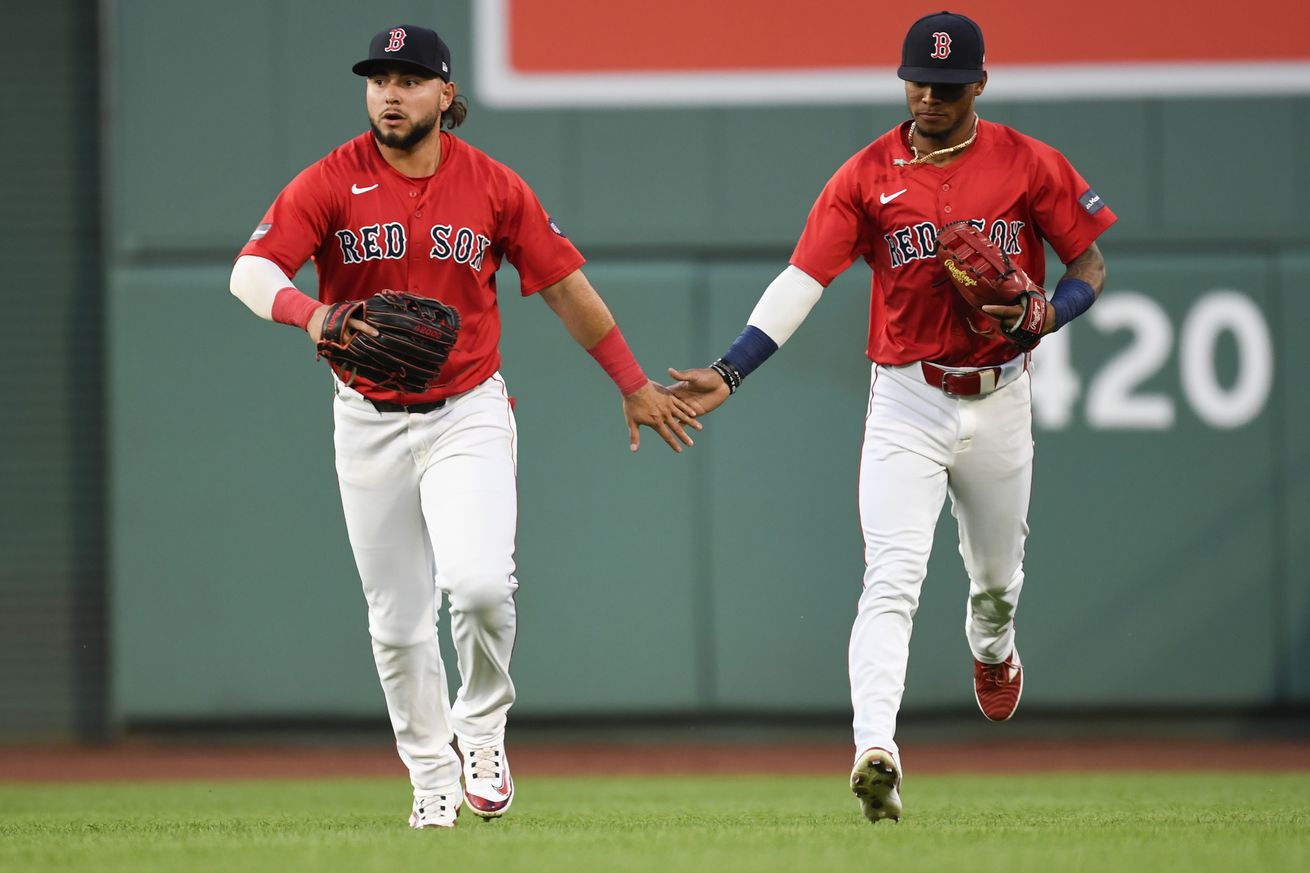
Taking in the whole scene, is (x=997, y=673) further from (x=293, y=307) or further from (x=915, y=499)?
(x=293, y=307)

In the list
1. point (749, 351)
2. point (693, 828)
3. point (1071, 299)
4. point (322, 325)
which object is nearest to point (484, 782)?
point (693, 828)

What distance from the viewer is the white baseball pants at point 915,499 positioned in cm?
421

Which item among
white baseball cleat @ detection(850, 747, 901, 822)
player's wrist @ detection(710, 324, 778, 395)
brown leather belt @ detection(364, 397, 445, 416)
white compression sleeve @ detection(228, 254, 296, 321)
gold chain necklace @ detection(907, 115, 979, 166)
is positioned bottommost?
white baseball cleat @ detection(850, 747, 901, 822)

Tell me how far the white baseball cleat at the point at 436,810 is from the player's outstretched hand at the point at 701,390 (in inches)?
48.8

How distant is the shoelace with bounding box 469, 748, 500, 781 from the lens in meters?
4.33

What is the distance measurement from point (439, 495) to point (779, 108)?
157 inches

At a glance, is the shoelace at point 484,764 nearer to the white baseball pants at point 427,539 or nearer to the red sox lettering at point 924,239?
the white baseball pants at point 427,539

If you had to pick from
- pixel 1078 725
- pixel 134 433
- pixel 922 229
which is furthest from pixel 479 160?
pixel 1078 725

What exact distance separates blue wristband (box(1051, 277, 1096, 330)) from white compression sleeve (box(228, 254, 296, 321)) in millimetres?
2009

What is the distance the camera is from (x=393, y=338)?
3.98 meters

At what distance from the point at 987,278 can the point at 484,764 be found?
70.6 inches

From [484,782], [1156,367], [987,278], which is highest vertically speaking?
[987,278]

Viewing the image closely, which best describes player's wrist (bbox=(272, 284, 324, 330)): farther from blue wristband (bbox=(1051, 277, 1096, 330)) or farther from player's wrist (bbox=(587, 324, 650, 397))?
blue wristband (bbox=(1051, 277, 1096, 330))

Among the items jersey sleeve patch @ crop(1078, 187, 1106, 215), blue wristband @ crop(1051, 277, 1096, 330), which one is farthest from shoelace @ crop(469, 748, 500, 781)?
jersey sleeve patch @ crop(1078, 187, 1106, 215)
